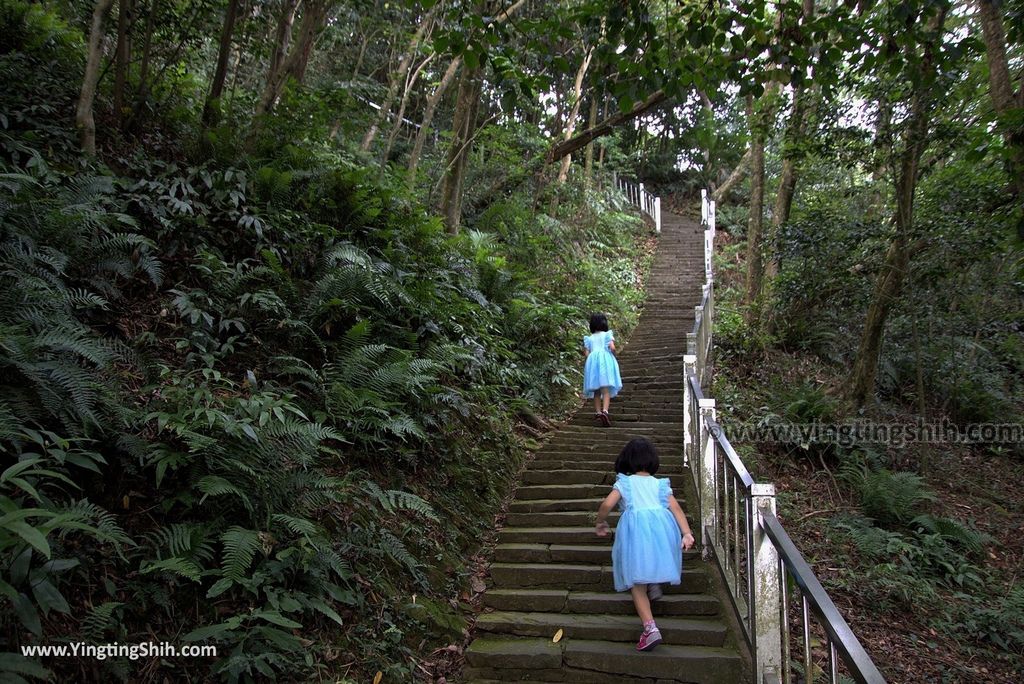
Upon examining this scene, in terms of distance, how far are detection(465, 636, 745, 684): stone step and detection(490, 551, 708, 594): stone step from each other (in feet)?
2.07

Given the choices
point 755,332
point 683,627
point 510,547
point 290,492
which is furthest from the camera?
point 755,332

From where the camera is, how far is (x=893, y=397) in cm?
1144

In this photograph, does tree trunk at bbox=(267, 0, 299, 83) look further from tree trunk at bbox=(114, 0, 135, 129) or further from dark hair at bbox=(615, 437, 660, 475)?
dark hair at bbox=(615, 437, 660, 475)

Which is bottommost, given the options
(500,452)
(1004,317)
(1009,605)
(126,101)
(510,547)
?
(1009,605)

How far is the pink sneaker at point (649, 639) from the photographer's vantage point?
3863 millimetres

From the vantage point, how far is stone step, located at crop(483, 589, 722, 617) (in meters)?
4.29

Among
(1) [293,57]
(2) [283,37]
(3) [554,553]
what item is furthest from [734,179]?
(3) [554,553]

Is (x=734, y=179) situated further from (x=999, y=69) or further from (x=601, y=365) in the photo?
(x=999, y=69)

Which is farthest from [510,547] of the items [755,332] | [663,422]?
[755,332]

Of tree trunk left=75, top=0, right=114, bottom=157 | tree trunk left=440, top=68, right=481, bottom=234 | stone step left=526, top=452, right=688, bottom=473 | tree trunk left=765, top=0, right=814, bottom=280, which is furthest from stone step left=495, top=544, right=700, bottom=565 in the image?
tree trunk left=765, top=0, right=814, bottom=280

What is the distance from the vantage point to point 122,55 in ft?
22.1

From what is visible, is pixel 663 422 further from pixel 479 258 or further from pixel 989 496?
pixel 989 496

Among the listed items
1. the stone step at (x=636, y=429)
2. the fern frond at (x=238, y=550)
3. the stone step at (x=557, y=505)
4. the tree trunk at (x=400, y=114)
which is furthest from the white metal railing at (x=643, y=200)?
the fern frond at (x=238, y=550)

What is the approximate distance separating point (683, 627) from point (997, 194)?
705 centimetres
